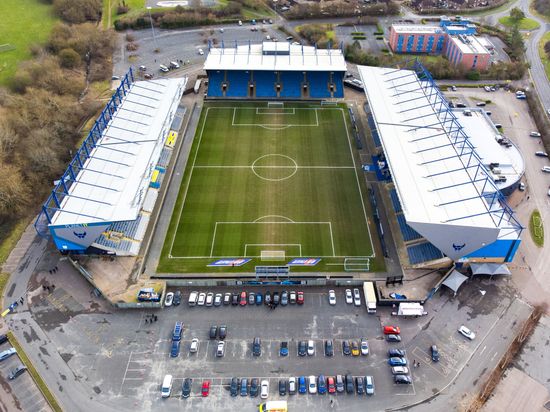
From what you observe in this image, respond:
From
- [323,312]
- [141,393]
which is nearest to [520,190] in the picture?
[323,312]

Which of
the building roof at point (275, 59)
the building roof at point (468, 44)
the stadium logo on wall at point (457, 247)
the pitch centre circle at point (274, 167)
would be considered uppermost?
the building roof at point (468, 44)

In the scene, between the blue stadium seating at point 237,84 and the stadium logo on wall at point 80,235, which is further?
the blue stadium seating at point 237,84

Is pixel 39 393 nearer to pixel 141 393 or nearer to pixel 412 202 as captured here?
pixel 141 393

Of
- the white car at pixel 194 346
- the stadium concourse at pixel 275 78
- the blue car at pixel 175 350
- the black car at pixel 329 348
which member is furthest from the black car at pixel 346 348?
the stadium concourse at pixel 275 78

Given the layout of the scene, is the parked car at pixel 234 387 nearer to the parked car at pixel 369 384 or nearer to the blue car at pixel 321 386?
the blue car at pixel 321 386

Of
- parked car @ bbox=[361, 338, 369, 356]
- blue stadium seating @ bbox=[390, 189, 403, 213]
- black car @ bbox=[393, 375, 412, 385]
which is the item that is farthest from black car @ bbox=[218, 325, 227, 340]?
blue stadium seating @ bbox=[390, 189, 403, 213]

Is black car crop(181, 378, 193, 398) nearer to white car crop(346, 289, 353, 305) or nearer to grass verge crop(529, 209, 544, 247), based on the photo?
white car crop(346, 289, 353, 305)

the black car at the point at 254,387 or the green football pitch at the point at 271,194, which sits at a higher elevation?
the green football pitch at the point at 271,194
